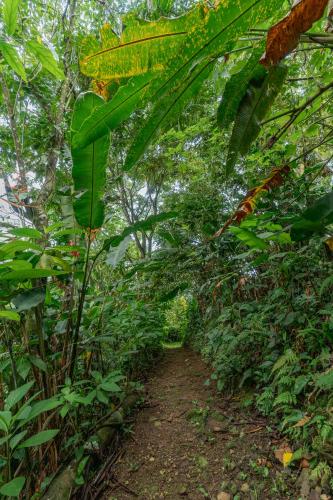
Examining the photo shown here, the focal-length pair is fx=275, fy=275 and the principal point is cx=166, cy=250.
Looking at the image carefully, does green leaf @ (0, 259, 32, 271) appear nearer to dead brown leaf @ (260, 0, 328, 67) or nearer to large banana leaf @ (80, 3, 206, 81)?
large banana leaf @ (80, 3, 206, 81)

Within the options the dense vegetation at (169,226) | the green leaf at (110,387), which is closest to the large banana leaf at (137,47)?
the dense vegetation at (169,226)

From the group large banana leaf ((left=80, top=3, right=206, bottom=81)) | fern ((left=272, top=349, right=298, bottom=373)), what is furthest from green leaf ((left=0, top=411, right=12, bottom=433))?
fern ((left=272, top=349, right=298, bottom=373))

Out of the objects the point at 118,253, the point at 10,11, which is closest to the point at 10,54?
the point at 10,11

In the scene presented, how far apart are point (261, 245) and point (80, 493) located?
1.65 meters

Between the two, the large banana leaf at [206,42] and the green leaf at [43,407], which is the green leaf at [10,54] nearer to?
the large banana leaf at [206,42]

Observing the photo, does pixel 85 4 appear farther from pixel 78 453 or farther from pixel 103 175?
pixel 78 453

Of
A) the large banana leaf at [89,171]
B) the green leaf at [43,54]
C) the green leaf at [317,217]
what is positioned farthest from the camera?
the large banana leaf at [89,171]

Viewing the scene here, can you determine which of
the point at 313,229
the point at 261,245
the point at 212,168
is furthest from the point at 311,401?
the point at 212,168

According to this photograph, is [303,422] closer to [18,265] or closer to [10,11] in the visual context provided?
[18,265]

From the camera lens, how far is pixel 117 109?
557 millimetres

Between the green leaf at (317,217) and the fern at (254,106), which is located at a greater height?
the fern at (254,106)

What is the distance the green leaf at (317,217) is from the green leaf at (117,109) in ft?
1.67

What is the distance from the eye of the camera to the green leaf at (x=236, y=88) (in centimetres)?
72

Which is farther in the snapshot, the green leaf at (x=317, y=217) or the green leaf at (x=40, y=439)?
the green leaf at (x=40, y=439)
